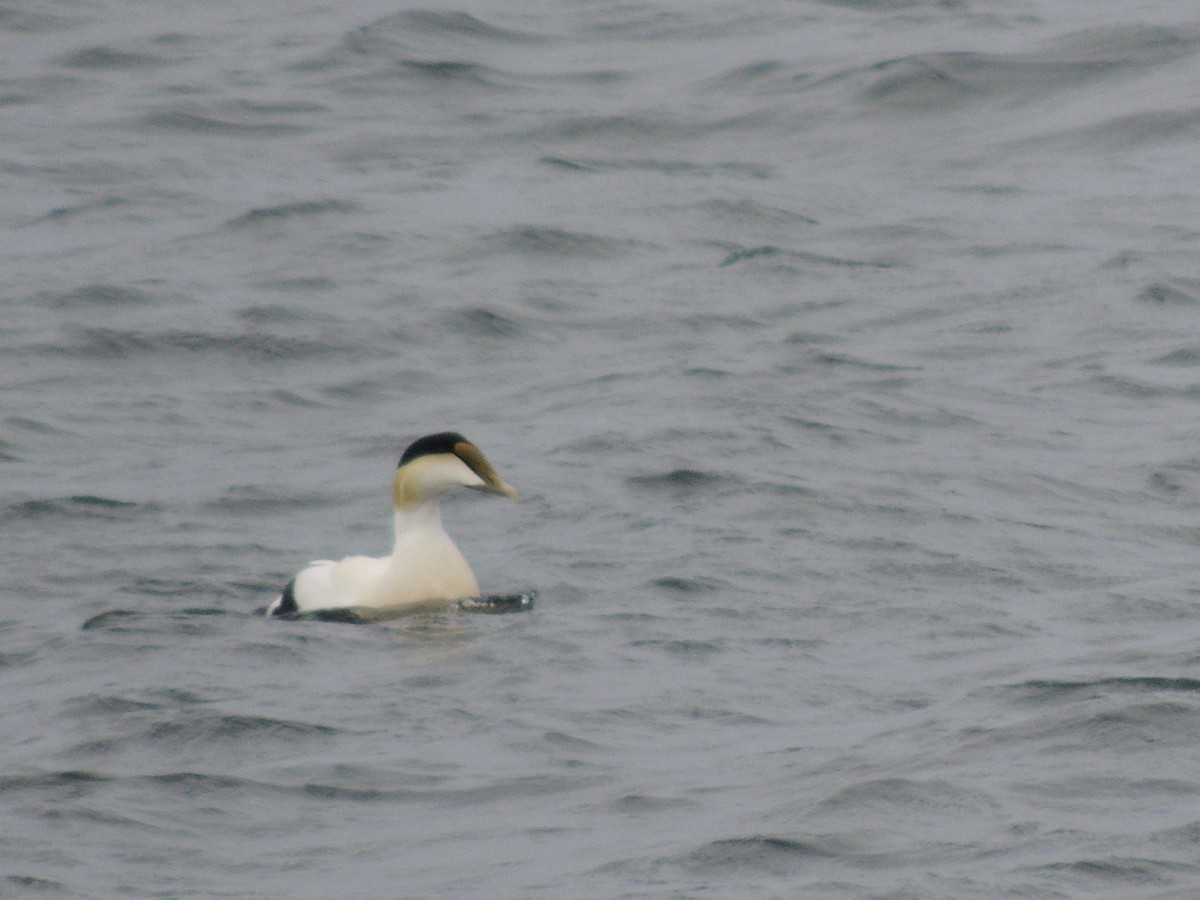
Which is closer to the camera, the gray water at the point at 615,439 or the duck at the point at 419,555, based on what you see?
the gray water at the point at 615,439

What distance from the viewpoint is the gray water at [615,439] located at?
7117mm

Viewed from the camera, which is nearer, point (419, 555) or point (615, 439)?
point (419, 555)

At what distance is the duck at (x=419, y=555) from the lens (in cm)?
994

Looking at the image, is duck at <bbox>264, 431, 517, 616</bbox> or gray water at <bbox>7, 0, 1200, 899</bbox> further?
duck at <bbox>264, 431, 517, 616</bbox>

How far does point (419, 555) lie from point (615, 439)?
264cm

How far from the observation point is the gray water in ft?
23.4

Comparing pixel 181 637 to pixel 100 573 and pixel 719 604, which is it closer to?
pixel 100 573

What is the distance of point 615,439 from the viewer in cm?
1247

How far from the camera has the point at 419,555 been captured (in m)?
10.0

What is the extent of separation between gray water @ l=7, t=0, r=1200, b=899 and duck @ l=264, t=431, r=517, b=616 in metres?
0.28

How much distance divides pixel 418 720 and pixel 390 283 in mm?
8040

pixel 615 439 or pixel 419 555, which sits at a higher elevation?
pixel 419 555

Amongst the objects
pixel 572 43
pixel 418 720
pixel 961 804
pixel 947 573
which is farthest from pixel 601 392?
pixel 572 43

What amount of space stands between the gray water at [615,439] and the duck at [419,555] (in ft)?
0.91
